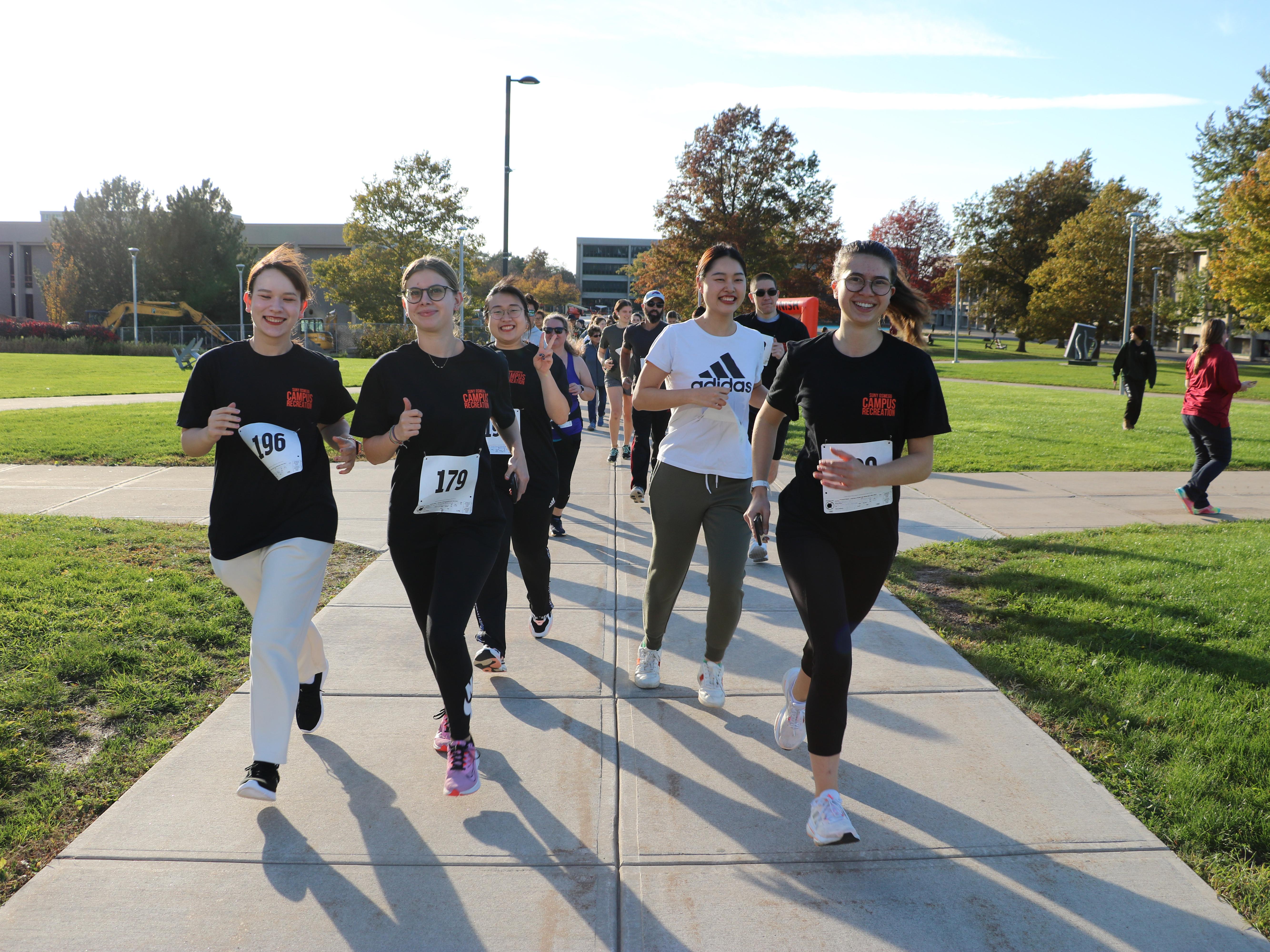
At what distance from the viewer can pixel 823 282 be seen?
49.0 meters

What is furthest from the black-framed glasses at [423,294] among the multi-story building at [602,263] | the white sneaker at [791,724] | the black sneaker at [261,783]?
the multi-story building at [602,263]

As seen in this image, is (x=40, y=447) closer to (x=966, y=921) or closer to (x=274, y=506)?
(x=274, y=506)

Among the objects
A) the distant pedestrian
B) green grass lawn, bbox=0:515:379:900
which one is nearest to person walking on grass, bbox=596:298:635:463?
green grass lawn, bbox=0:515:379:900

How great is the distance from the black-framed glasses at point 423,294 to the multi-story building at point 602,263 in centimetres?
14553

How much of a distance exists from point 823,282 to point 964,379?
17.5m

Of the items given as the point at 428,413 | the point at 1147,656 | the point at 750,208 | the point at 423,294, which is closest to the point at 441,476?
the point at 428,413

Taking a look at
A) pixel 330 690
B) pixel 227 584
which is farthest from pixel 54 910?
pixel 330 690

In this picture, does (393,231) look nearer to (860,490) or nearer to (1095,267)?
(1095,267)

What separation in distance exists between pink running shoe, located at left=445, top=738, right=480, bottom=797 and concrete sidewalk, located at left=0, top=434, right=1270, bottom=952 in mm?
56

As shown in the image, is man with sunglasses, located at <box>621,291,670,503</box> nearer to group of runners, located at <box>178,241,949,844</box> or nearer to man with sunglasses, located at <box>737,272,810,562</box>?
man with sunglasses, located at <box>737,272,810,562</box>

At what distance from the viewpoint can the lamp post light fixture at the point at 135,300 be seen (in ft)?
164

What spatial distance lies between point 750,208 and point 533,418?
4685 cm

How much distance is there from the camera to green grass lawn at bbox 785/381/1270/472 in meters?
11.8

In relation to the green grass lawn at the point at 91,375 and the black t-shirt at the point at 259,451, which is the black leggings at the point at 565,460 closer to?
the black t-shirt at the point at 259,451
